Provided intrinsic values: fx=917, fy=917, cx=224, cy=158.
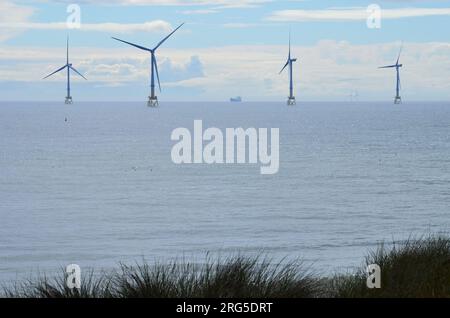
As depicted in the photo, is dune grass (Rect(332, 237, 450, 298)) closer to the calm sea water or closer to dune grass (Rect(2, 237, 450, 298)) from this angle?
dune grass (Rect(2, 237, 450, 298))

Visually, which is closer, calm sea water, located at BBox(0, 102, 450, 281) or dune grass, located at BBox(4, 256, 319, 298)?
dune grass, located at BBox(4, 256, 319, 298)

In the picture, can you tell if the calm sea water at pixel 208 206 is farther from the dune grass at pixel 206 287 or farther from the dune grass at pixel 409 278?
the dune grass at pixel 206 287

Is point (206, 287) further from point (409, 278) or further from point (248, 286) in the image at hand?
point (409, 278)

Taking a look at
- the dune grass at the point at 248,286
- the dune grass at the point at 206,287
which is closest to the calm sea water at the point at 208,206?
the dune grass at the point at 248,286

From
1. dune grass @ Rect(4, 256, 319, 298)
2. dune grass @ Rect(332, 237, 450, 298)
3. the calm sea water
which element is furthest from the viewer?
the calm sea water

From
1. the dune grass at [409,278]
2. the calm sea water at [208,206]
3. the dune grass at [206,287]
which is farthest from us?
the calm sea water at [208,206]

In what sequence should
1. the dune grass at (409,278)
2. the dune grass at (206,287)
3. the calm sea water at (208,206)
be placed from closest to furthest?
the dune grass at (206,287)
the dune grass at (409,278)
the calm sea water at (208,206)

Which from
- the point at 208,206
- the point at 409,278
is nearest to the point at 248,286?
the point at 409,278

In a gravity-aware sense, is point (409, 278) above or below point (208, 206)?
above

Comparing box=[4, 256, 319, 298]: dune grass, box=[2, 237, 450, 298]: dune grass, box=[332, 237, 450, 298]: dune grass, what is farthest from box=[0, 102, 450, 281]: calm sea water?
box=[4, 256, 319, 298]: dune grass
